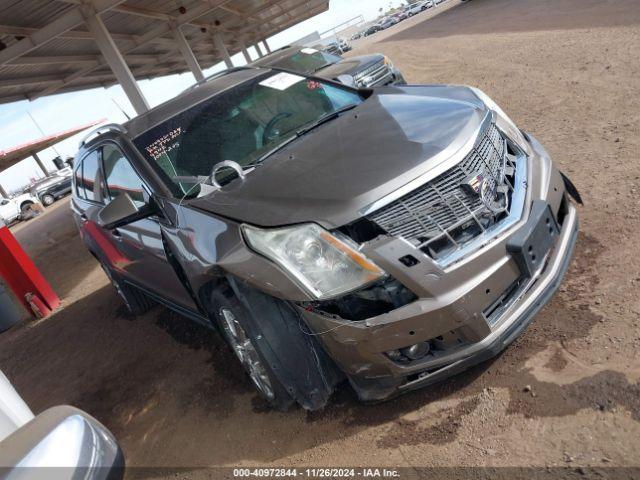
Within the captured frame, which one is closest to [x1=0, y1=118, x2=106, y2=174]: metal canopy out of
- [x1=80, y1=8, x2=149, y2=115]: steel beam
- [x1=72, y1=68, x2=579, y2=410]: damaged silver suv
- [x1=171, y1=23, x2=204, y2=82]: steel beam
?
[x1=171, y1=23, x2=204, y2=82]: steel beam

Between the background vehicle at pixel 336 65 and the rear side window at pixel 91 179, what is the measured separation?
4138 mm

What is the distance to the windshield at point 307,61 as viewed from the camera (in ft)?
28.0

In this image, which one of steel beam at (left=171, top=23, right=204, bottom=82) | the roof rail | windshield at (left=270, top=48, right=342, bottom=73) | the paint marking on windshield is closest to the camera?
the roof rail

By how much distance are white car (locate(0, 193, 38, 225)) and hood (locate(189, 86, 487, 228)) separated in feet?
80.1

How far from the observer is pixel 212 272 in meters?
2.67

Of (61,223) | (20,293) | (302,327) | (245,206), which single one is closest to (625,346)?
(302,327)

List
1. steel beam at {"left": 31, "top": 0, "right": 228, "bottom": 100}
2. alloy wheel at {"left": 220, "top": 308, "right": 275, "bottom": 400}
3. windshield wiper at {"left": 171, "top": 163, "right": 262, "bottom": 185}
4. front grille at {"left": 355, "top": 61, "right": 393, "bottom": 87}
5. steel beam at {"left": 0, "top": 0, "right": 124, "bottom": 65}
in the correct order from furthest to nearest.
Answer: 1. steel beam at {"left": 31, "top": 0, "right": 228, "bottom": 100}
2. steel beam at {"left": 0, "top": 0, "right": 124, "bottom": 65}
3. front grille at {"left": 355, "top": 61, "right": 393, "bottom": 87}
4. windshield wiper at {"left": 171, "top": 163, "right": 262, "bottom": 185}
5. alloy wheel at {"left": 220, "top": 308, "right": 275, "bottom": 400}

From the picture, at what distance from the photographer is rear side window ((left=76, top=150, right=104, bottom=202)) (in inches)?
165

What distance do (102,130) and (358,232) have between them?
2.58 meters

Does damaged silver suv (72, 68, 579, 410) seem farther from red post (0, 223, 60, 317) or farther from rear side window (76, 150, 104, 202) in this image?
red post (0, 223, 60, 317)

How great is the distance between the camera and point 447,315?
2146mm

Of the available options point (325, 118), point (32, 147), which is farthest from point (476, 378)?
point (32, 147)

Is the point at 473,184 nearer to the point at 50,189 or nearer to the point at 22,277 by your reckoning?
the point at 22,277

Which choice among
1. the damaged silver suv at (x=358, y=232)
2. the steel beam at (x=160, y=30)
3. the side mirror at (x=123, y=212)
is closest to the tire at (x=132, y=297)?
the damaged silver suv at (x=358, y=232)
